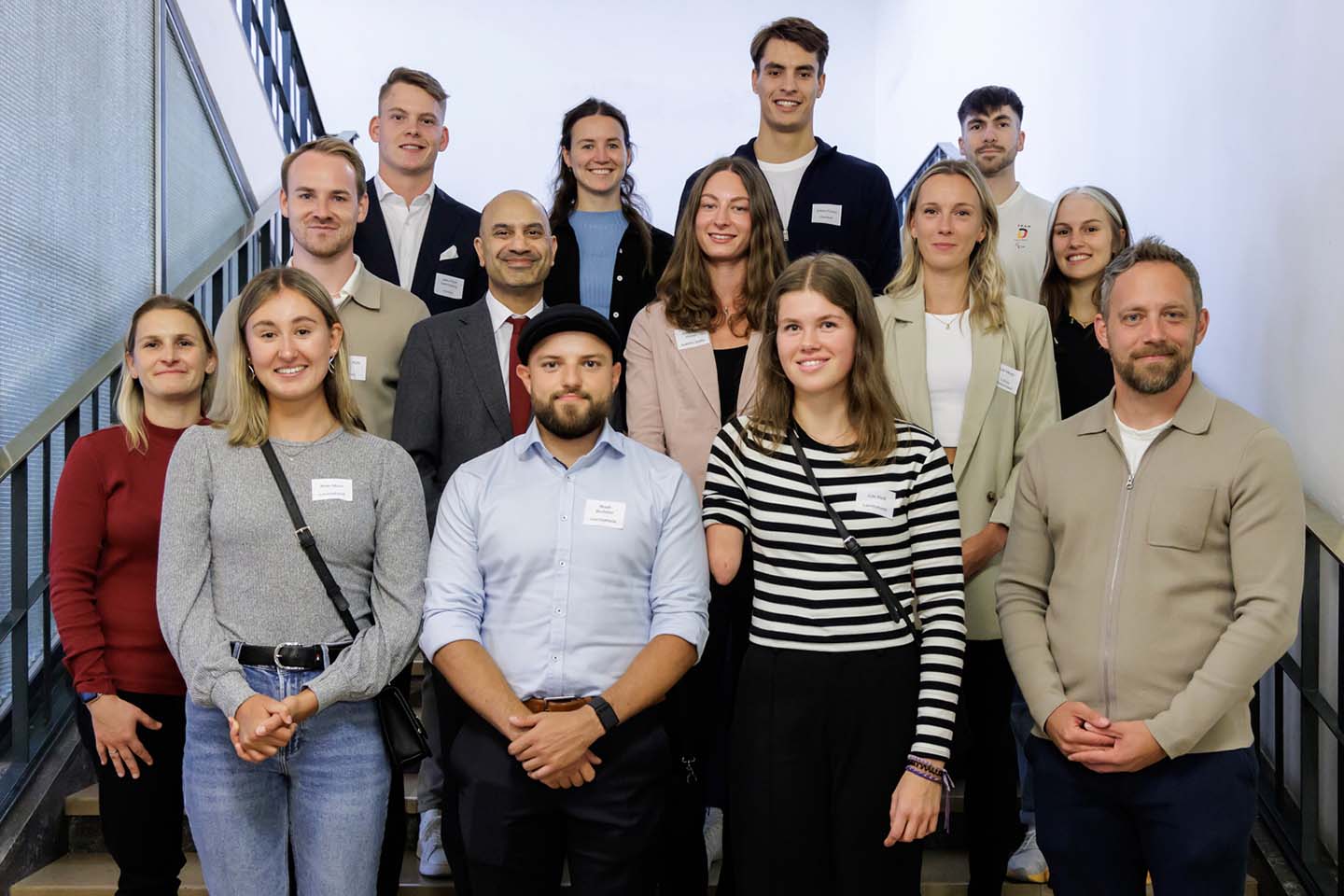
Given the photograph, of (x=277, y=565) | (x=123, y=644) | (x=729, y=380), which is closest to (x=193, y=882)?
(x=123, y=644)

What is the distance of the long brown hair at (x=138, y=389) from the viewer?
2658 mm

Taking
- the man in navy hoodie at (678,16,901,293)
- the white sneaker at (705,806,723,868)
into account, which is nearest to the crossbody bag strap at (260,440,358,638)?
the white sneaker at (705,806,723,868)

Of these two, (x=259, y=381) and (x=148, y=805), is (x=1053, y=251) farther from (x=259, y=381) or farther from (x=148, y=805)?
(x=148, y=805)

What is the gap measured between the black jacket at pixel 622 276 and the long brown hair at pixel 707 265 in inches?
15.4

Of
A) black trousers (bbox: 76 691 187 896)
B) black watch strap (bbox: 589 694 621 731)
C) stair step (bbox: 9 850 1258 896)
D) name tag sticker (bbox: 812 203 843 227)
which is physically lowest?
stair step (bbox: 9 850 1258 896)

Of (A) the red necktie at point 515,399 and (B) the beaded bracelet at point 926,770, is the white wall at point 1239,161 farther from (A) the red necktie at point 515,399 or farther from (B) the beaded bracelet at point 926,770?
(A) the red necktie at point 515,399

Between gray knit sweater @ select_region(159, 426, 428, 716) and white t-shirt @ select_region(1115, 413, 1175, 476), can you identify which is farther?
white t-shirt @ select_region(1115, 413, 1175, 476)

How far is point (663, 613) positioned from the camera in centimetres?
234

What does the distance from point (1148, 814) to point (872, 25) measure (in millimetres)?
8376

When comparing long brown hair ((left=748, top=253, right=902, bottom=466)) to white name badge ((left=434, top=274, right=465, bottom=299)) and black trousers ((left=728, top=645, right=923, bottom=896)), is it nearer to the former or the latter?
black trousers ((left=728, top=645, right=923, bottom=896))

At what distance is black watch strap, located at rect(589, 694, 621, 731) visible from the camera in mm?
2201

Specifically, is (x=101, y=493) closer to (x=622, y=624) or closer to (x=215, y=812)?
(x=215, y=812)

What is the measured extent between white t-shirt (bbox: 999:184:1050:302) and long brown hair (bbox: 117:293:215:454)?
2556mm

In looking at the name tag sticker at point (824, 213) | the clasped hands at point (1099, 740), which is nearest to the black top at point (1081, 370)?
the name tag sticker at point (824, 213)
